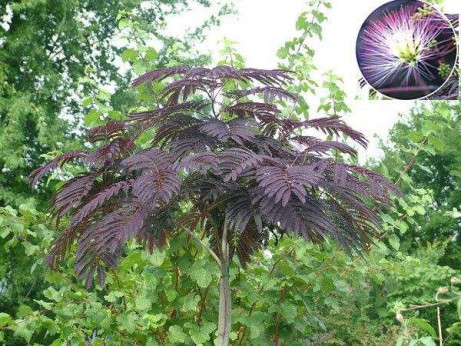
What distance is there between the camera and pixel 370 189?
169cm

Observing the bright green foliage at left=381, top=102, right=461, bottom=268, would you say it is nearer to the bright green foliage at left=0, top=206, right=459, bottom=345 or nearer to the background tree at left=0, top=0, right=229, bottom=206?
the background tree at left=0, top=0, right=229, bottom=206

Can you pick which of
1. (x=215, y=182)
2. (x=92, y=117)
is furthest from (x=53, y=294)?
(x=215, y=182)

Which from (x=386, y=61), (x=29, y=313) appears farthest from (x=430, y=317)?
(x=29, y=313)

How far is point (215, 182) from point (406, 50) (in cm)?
289

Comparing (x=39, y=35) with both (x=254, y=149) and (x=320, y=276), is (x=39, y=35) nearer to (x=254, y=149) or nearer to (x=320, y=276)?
(x=320, y=276)

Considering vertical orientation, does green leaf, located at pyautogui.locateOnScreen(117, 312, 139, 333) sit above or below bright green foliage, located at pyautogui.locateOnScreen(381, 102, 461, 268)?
below

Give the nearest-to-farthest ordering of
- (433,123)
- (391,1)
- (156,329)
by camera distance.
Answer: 1. (156,329)
2. (433,123)
3. (391,1)

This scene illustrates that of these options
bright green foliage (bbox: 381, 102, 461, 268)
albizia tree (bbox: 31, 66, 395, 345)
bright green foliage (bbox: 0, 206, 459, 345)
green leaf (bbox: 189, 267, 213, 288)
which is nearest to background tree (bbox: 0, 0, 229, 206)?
bright green foliage (bbox: 381, 102, 461, 268)

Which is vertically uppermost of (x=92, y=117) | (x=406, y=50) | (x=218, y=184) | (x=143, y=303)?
(x=406, y=50)

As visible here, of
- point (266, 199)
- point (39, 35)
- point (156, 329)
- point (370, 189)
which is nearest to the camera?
point (266, 199)

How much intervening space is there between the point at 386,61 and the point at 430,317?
17.8 feet

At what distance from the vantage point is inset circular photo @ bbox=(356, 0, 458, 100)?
13.0 feet

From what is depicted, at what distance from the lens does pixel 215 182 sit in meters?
1.74

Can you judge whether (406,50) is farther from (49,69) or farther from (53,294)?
(49,69)
